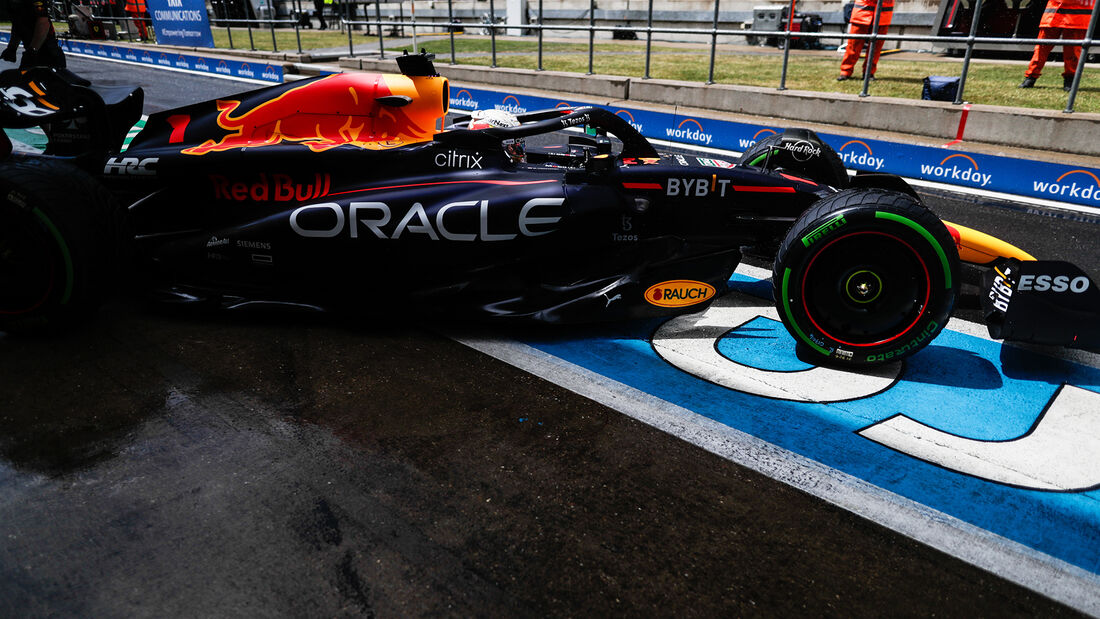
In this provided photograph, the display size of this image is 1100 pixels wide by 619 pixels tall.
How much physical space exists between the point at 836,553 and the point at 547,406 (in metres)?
1.33

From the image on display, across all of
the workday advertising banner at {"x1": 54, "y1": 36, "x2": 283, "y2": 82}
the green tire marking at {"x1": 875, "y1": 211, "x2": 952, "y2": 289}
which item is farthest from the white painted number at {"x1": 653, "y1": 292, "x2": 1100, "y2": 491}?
the workday advertising banner at {"x1": 54, "y1": 36, "x2": 283, "y2": 82}

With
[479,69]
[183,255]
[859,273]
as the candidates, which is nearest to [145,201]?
[183,255]

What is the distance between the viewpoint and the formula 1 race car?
138 inches

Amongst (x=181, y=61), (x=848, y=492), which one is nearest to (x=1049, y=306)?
(x=848, y=492)

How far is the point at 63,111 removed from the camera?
4477 millimetres

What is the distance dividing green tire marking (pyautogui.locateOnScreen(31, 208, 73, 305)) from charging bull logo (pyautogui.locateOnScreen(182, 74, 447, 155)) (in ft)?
2.73

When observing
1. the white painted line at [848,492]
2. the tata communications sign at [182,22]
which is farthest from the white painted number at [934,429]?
the tata communications sign at [182,22]

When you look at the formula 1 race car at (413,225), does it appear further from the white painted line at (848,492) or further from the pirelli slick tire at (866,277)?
the white painted line at (848,492)

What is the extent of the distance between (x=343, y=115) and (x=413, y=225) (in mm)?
913

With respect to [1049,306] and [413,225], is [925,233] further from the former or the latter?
[413,225]

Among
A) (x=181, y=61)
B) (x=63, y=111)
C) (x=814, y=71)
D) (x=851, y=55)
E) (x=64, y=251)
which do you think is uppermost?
(x=851, y=55)

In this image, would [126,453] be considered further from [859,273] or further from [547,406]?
[859,273]

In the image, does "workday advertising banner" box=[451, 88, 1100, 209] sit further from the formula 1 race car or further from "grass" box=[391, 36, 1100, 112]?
the formula 1 race car

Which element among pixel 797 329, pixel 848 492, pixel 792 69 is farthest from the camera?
pixel 792 69
